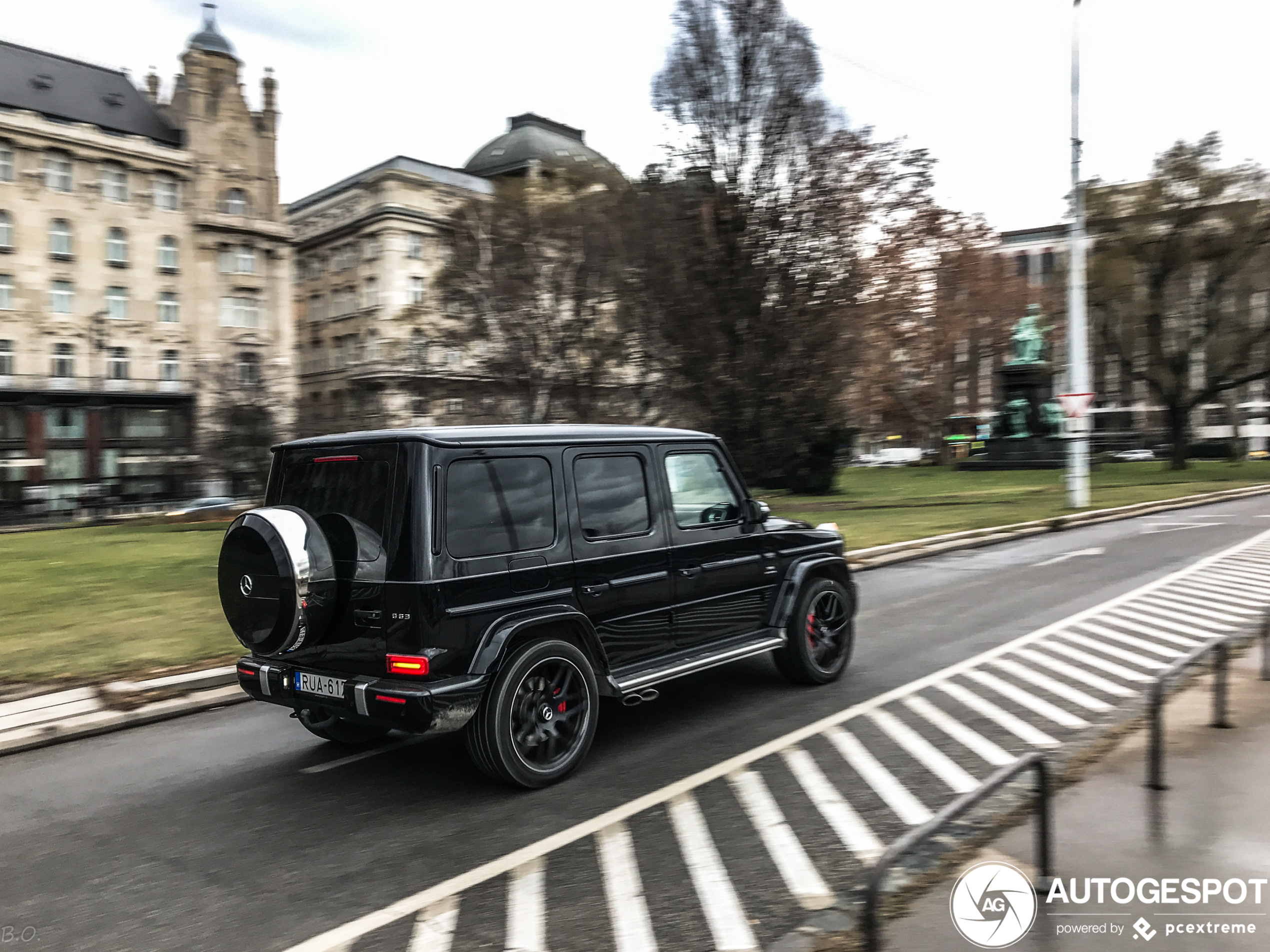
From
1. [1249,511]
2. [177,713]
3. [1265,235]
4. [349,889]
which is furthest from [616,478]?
[1265,235]

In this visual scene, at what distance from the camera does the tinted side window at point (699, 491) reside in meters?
6.55

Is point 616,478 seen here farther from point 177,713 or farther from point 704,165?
point 704,165

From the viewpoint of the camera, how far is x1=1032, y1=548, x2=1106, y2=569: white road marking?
15000mm

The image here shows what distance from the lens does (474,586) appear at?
516cm

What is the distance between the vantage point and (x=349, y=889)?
418 centimetres

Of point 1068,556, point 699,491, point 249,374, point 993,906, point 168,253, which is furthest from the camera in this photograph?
point 168,253

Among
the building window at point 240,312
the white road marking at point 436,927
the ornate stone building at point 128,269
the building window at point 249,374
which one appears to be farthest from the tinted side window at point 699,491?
the building window at point 240,312

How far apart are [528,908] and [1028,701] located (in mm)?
4495

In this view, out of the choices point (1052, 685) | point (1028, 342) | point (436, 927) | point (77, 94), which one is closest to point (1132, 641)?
point (1052, 685)

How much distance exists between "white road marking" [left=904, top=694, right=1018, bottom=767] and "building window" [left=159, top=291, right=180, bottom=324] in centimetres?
5710

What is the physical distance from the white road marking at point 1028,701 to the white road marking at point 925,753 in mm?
1029

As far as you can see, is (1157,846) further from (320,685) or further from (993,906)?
(320,685)

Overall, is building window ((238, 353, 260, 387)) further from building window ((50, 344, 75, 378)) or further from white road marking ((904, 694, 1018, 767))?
white road marking ((904, 694, 1018, 767))

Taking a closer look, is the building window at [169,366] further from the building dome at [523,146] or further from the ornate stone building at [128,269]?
the building dome at [523,146]
